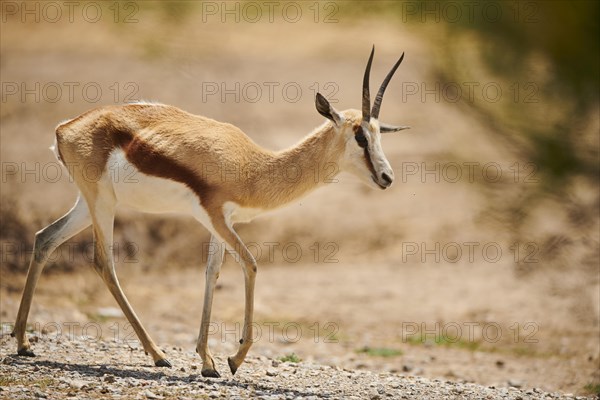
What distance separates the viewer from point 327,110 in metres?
9.20

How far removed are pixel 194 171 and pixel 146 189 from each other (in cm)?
50

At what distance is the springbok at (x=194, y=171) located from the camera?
892cm

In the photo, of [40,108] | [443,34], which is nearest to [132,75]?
[40,108]

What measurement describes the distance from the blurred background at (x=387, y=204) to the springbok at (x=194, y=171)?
3.10 ft

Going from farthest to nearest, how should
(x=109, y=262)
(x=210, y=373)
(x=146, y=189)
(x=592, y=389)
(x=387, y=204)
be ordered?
(x=387, y=204)
(x=592, y=389)
(x=109, y=262)
(x=146, y=189)
(x=210, y=373)

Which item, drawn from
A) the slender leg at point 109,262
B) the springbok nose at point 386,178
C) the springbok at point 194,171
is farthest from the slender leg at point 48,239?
the springbok nose at point 386,178

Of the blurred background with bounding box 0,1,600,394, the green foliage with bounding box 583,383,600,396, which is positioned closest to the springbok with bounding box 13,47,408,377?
the blurred background with bounding box 0,1,600,394

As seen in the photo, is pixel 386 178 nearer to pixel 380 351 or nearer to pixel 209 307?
pixel 209 307

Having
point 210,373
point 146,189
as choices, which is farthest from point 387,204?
point 210,373

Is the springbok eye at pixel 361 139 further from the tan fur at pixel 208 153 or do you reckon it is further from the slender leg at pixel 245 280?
the slender leg at pixel 245 280

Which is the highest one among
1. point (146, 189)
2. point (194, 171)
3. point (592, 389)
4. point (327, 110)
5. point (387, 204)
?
point (327, 110)

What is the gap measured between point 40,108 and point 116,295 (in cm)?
1274

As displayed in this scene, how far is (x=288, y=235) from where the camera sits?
18.6 meters

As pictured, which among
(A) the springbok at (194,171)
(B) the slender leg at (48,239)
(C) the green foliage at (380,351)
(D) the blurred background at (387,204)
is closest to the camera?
(D) the blurred background at (387,204)
